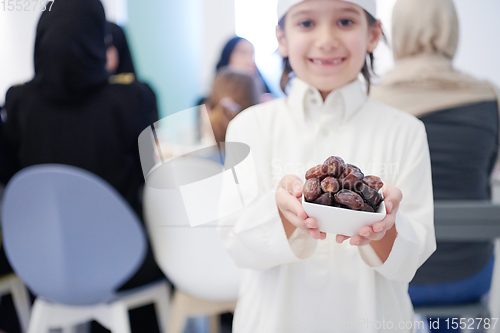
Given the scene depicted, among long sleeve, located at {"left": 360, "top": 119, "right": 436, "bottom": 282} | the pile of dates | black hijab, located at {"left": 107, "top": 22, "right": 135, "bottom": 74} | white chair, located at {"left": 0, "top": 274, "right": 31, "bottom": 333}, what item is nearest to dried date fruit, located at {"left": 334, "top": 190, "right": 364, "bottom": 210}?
the pile of dates

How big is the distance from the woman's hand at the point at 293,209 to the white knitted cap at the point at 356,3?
17cm

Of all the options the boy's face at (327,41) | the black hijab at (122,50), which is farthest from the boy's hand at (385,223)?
the black hijab at (122,50)

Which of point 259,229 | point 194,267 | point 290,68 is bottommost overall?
point 194,267

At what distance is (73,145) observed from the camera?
683 millimetres

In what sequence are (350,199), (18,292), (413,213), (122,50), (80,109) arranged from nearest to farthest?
(350,199)
(413,213)
(80,109)
(18,292)
(122,50)

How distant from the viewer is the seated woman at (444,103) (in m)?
0.42

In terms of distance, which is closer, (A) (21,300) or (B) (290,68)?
(B) (290,68)

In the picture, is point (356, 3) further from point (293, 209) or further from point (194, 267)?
point (194, 267)

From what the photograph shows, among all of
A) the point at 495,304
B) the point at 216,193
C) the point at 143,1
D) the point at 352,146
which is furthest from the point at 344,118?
the point at 143,1

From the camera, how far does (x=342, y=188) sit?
0.93 ft

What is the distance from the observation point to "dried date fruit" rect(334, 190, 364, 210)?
275 millimetres

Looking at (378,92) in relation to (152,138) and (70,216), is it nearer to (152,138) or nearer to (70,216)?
(152,138)

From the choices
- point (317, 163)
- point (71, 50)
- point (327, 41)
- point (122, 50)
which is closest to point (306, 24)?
point (327, 41)

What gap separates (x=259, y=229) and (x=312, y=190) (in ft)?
0.36
